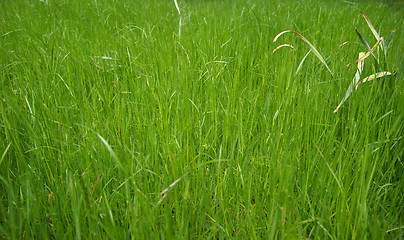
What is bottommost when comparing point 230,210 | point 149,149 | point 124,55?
point 230,210

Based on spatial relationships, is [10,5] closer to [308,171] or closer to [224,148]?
[224,148]

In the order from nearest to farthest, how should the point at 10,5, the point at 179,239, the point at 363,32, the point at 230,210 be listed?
the point at 179,239, the point at 230,210, the point at 363,32, the point at 10,5

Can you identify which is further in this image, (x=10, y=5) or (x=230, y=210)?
(x=10, y=5)

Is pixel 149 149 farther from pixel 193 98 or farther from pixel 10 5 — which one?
pixel 10 5

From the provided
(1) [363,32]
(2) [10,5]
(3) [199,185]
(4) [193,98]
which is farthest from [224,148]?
(2) [10,5]

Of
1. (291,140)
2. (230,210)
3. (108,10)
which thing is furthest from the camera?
(108,10)

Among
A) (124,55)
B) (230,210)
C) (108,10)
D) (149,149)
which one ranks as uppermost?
(108,10)

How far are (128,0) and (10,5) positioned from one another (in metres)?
1.42

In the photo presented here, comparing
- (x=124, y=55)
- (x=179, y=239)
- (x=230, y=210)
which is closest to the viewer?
(x=179, y=239)

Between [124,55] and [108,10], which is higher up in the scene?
[108,10]

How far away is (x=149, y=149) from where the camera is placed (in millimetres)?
800

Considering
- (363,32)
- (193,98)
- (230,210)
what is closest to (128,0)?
(363,32)

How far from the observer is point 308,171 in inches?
28.1

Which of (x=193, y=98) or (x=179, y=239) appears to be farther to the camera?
(x=193, y=98)
